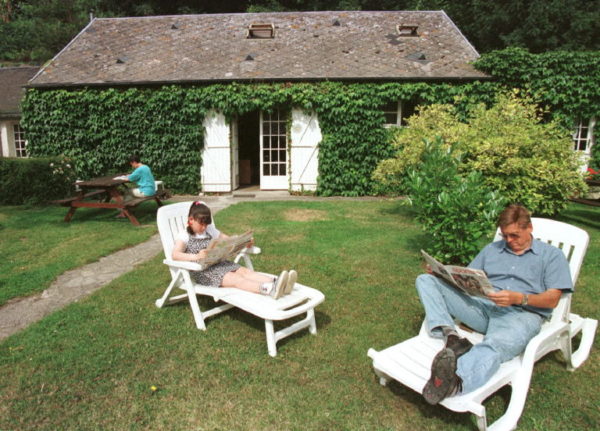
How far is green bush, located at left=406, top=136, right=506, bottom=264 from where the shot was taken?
464 centimetres

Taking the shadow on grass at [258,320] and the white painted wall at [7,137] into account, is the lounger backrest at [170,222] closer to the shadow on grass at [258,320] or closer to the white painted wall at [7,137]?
the shadow on grass at [258,320]

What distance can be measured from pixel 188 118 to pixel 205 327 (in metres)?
9.16

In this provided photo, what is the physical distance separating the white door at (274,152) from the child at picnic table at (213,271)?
328 inches

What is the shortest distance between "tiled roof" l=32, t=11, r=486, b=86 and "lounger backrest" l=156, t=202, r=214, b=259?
780 centimetres

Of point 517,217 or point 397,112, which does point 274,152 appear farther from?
point 517,217

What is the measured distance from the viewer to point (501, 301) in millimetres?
2816

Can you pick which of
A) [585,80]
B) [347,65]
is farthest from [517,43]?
[347,65]

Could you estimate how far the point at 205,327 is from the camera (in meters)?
3.84

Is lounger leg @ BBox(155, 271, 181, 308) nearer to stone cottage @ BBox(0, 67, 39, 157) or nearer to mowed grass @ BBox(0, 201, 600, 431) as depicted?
mowed grass @ BBox(0, 201, 600, 431)

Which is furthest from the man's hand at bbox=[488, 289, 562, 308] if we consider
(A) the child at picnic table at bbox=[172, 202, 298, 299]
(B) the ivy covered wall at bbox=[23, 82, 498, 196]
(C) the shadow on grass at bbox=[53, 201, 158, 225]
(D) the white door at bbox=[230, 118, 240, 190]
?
(D) the white door at bbox=[230, 118, 240, 190]

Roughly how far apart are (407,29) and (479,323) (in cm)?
1283

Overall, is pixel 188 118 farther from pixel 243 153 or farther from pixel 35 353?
pixel 35 353

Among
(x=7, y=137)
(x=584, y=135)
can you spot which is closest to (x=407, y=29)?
(x=584, y=135)

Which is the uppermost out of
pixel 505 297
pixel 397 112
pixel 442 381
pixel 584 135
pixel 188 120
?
pixel 397 112
